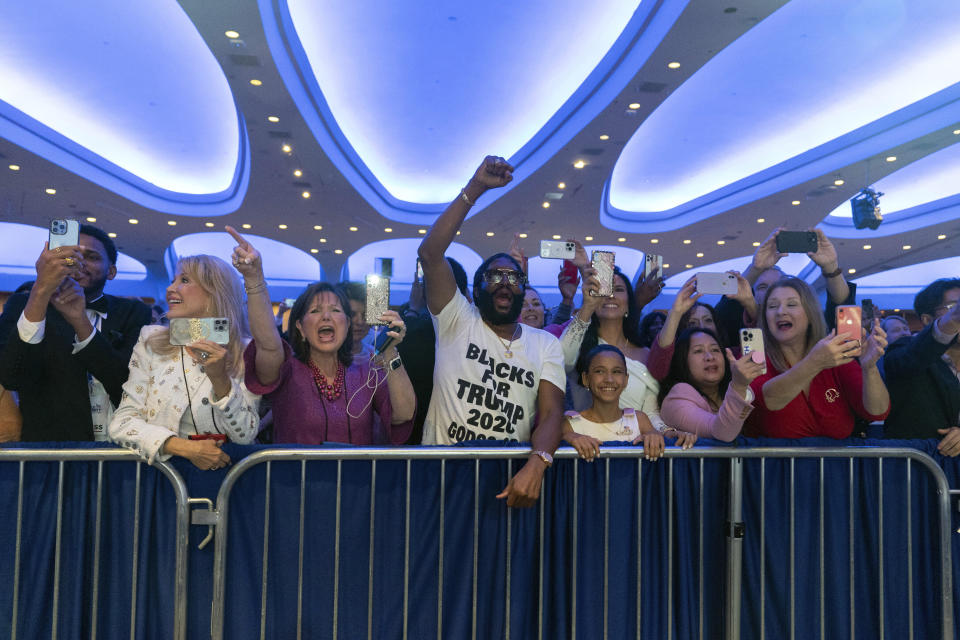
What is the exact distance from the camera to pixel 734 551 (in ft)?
7.57

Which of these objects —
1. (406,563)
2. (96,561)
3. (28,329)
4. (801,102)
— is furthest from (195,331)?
(801,102)

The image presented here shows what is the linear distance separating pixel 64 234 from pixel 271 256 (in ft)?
54.1

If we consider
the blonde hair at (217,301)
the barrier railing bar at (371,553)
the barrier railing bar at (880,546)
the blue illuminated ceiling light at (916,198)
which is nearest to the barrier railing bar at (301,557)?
the barrier railing bar at (371,553)

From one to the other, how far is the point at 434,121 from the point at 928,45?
6260 millimetres

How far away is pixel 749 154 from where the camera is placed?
10.6 meters

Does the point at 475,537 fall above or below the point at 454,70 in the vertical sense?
below

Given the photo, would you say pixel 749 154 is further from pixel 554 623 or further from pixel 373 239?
pixel 554 623

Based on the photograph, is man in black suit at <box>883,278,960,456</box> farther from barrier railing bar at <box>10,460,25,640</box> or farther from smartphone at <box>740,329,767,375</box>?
barrier railing bar at <box>10,460,25,640</box>

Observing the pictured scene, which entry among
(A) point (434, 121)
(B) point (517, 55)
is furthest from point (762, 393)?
(A) point (434, 121)

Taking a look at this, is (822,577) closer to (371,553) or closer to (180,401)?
(371,553)

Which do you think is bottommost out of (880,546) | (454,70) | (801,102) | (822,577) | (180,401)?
(822,577)

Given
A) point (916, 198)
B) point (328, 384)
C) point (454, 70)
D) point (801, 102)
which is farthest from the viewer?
point (916, 198)

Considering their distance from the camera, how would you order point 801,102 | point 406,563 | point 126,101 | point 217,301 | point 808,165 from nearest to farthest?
1. point 406,563
2. point 217,301
3. point 801,102
4. point 126,101
5. point 808,165

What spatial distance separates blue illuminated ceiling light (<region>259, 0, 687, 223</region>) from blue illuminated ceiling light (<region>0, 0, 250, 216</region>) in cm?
131
